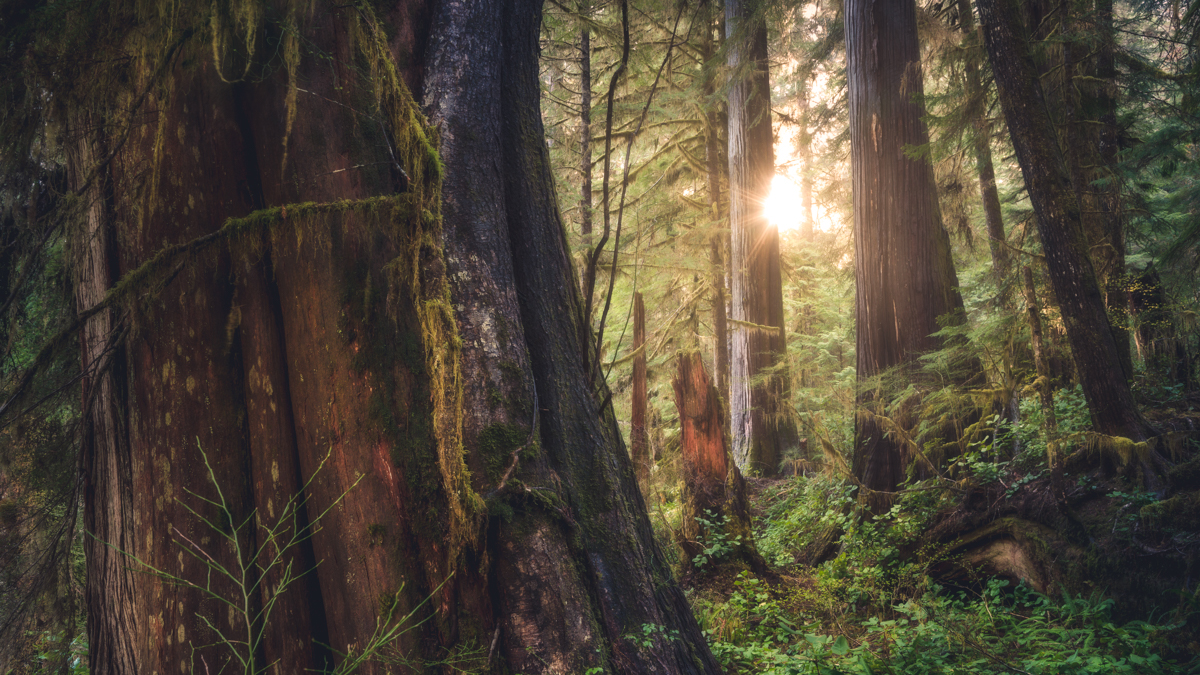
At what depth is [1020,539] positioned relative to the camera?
4520 mm

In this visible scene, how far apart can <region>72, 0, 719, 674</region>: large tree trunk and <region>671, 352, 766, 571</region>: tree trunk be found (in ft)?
10.6

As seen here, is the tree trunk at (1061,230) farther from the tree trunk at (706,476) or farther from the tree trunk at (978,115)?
the tree trunk at (706,476)

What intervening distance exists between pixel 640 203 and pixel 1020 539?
961 cm

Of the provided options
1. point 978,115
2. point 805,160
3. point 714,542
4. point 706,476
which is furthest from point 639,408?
point 805,160

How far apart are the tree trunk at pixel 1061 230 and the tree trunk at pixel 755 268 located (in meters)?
6.20

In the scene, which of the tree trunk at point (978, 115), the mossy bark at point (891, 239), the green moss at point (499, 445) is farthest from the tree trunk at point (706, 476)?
the green moss at point (499, 445)

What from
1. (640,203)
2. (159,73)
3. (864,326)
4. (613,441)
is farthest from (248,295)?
(640,203)

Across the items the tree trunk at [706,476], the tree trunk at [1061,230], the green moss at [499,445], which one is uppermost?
the tree trunk at [1061,230]

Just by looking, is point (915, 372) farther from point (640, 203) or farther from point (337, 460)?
point (640, 203)

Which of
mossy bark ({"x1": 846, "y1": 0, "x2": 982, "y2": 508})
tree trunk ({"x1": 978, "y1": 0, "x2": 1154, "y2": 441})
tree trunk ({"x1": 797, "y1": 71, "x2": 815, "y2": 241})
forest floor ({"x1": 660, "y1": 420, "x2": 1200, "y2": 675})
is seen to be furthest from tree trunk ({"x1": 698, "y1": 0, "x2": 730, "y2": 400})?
tree trunk ({"x1": 978, "y1": 0, "x2": 1154, "y2": 441})

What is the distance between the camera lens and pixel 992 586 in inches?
173

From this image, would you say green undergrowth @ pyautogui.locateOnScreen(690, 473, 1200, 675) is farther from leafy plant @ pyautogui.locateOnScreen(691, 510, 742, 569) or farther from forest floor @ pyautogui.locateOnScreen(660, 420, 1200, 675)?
leafy plant @ pyautogui.locateOnScreen(691, 510, 742, 569)

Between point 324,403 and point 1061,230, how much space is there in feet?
17.1

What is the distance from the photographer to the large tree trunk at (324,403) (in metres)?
2.28
